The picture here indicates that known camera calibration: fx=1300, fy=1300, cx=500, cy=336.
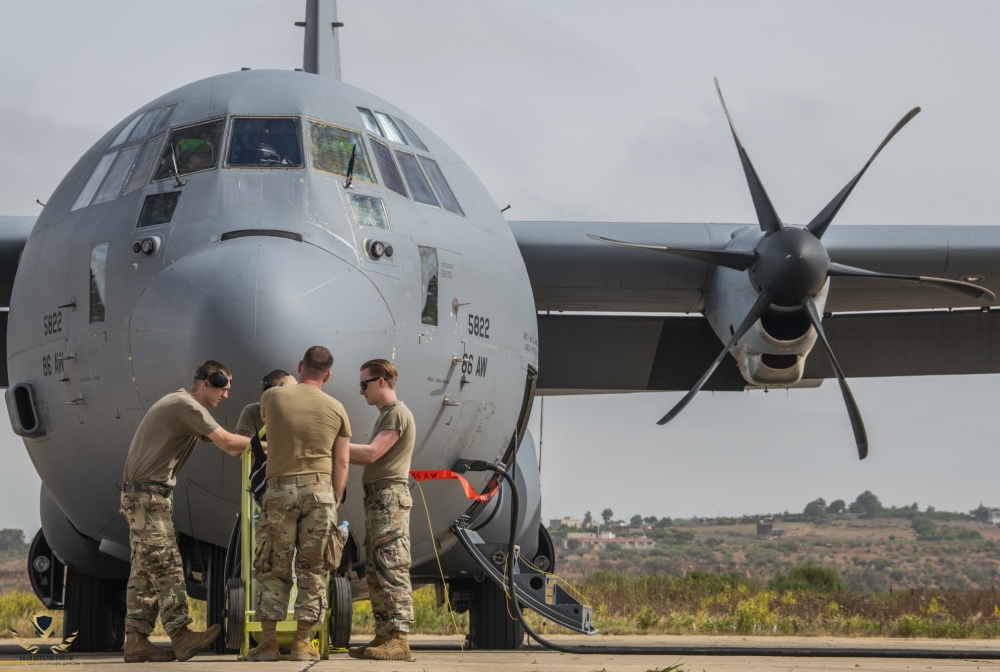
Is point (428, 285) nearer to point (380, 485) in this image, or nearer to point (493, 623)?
point (380, 485)

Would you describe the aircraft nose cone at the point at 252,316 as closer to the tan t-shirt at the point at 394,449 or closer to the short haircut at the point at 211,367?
the short haircut at the point at 211,367

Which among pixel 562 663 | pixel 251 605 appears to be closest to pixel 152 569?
pixel 251 605

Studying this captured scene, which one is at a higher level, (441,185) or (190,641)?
(441,185)

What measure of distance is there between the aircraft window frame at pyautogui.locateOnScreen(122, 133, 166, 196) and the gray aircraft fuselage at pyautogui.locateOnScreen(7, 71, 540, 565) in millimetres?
17

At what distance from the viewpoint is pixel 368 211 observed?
26.3ft

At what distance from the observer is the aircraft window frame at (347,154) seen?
823cm

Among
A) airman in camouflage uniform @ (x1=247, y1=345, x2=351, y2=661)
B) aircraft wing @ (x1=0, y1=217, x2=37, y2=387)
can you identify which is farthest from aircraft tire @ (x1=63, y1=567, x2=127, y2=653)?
airman in camouflage uniform @ (x1=247, y1=345, x2=351, y2=661)

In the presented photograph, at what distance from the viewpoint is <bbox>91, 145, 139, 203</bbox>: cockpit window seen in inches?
332

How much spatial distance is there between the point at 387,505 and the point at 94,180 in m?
3.43

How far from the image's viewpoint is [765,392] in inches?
516

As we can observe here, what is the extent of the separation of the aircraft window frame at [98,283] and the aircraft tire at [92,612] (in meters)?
3.68

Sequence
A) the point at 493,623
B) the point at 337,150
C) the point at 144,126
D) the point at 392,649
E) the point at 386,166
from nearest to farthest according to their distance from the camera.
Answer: the point at 392,649 → the point at 337,150 → the point at 386,166 → the point at 144,126 → the point at 493,623

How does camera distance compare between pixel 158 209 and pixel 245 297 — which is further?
pixel 158 209

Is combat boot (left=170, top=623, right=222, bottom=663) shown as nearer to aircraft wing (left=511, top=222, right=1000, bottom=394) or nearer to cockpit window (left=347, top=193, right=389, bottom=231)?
cockpit window (left=347, top=193, right=389, bottom=231)
